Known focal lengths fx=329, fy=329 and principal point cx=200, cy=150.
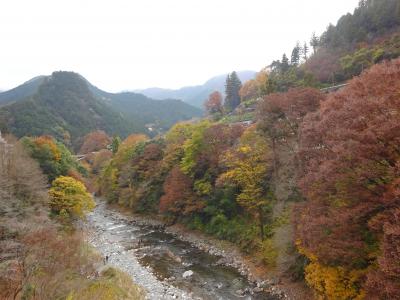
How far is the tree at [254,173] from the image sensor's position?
76.1ft

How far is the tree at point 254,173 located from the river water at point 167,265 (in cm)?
480

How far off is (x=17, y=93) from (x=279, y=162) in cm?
16455

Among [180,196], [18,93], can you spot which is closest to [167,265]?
[180,196]

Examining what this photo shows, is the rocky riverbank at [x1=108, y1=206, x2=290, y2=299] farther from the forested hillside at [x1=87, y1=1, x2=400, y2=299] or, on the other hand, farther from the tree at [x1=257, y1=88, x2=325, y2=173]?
the tree at [x1=257, y1=88, x2=325, y2=173]

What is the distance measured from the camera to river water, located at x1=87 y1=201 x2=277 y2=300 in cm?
1861

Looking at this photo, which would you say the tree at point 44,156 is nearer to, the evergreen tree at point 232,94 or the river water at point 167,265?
the river water at point 167,265

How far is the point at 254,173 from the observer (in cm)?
2316

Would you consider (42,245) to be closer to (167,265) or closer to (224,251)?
(167,265)

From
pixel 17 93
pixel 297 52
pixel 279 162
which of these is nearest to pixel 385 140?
pixel 279 162

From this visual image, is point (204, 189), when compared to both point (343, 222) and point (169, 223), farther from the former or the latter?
point (343, 222)

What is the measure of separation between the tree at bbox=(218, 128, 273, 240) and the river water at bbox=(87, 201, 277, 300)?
4.80 metres

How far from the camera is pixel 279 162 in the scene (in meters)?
22.5

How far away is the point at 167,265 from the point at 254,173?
9.04 m

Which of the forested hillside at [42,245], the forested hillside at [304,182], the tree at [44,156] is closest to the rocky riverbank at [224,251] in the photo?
the forested hillside at [304,182]
